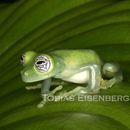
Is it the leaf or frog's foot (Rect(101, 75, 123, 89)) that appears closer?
the leaf

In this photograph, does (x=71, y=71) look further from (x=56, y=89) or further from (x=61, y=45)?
(x=61, y=45)

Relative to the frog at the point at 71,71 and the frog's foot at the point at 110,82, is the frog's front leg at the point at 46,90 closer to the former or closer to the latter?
the frog at the point at 71,71

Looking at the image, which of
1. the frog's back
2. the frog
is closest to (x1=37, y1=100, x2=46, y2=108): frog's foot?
the frog

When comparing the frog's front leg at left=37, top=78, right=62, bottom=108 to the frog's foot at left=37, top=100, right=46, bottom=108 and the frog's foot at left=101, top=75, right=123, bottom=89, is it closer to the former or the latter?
the frog's foot at left=37, top=100, right=46, bottom=108

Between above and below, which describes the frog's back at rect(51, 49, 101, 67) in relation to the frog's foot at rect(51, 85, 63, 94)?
above

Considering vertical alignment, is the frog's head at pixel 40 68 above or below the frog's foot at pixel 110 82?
above

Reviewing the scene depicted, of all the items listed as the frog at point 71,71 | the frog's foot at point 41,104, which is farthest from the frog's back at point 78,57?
the frog's foot at point 41,104

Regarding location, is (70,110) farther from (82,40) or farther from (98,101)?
(82,40)
